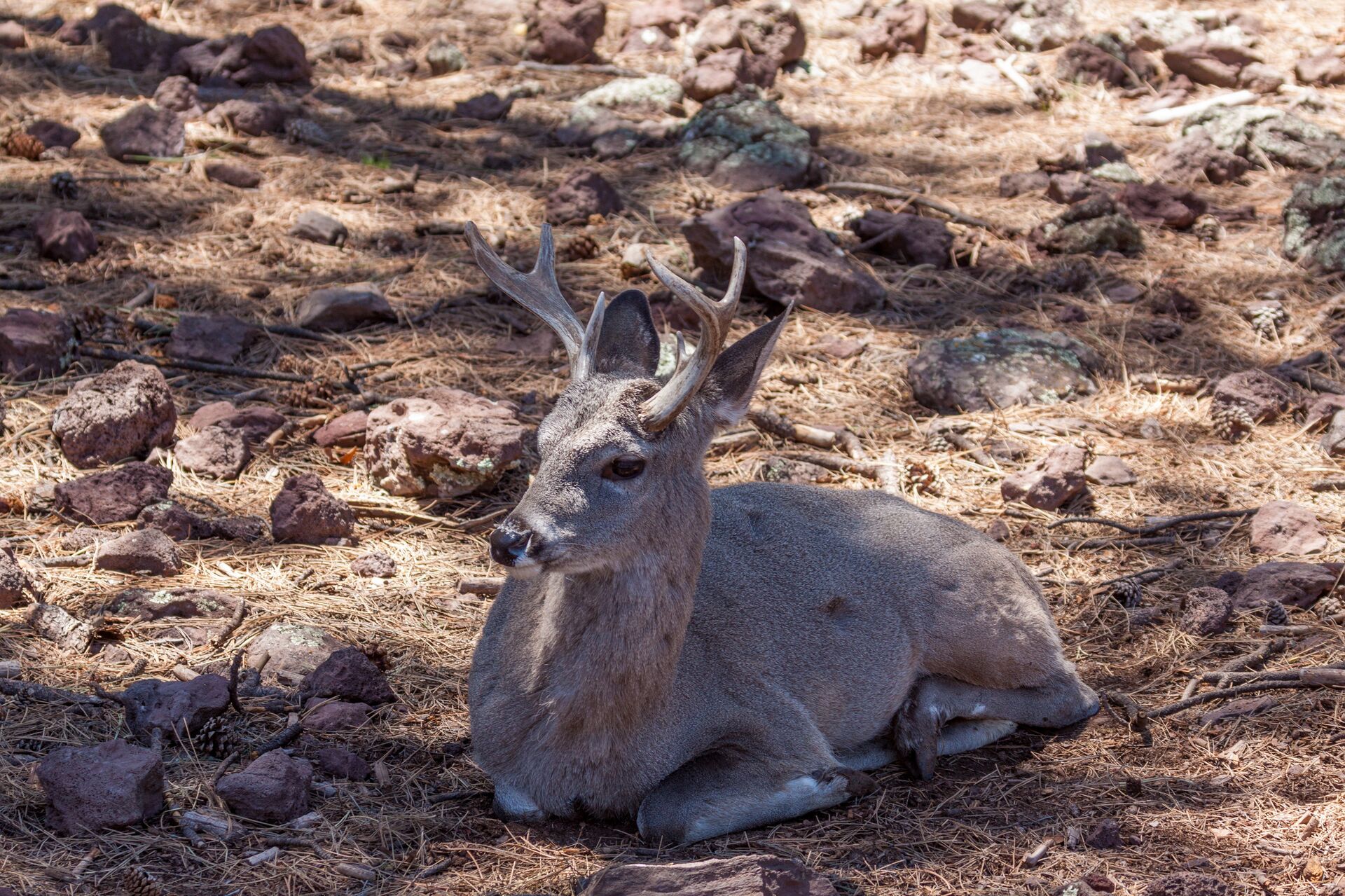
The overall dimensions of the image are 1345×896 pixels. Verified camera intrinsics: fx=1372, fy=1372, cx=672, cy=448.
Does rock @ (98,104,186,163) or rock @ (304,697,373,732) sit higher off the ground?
rock @ (98,104,186,163)

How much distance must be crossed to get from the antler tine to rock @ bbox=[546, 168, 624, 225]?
16.6 ft

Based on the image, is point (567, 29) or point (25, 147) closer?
point (25, 147)

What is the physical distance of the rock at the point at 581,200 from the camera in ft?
32.1

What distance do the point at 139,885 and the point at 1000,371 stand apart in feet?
18.5

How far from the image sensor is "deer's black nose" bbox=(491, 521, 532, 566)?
13.0ft

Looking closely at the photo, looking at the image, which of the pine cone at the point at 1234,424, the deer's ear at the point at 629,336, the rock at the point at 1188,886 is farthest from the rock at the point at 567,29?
the rock at the point at 1188,886

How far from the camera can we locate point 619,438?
4316 mm

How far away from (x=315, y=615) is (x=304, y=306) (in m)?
3.14

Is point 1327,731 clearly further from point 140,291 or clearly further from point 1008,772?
point 140,291

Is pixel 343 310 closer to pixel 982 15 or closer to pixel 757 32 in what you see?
pixel 757 32

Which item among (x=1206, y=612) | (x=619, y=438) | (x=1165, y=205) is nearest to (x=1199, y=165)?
(x=1165, y=205)

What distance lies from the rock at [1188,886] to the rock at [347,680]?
9.12 feet

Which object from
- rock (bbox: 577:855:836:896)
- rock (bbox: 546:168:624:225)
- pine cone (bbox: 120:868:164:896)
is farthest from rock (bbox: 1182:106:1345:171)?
pine cone (bbox: 120:868:164:896)

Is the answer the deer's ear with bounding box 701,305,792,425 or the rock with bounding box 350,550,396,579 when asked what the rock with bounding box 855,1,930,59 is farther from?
the deer's ear with bounding box 701,305,792,425
